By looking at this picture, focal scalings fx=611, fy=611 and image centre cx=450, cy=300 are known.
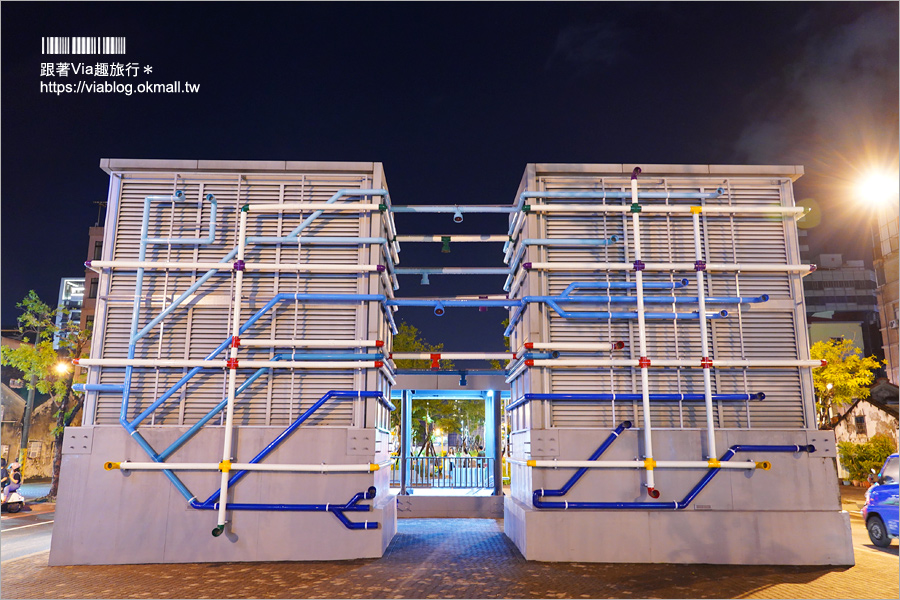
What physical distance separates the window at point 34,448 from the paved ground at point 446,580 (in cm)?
3754

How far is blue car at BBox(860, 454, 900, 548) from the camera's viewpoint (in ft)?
39.5

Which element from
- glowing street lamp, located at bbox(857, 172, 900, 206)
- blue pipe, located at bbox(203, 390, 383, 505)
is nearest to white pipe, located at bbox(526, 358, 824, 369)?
blue pipe, located at bbox(203, 390, 383, 505)

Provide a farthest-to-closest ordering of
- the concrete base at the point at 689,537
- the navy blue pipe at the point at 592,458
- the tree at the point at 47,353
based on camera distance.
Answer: the tree at the point at 47,353 → the navy blue pipe at the point at 592,458 → the concrete base at the point at 689,537

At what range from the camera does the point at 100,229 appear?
43094mm

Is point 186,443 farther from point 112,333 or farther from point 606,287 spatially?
point 606,287

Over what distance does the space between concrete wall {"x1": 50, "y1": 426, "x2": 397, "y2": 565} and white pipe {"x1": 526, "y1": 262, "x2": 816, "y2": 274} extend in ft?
14.7

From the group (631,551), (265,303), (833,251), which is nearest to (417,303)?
(265,303)

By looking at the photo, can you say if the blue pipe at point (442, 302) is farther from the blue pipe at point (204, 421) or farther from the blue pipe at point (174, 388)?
the blue pipe at point (174, 388)

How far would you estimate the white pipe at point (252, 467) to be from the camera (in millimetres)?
9977

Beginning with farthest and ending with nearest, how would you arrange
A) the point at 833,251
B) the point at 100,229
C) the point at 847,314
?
the point at 833,251 → the point at 847,314 → the point at 100,229

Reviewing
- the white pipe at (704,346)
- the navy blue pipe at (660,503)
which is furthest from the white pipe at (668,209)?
the navy blue pipe at (660,503)

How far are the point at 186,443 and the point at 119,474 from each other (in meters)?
1.16

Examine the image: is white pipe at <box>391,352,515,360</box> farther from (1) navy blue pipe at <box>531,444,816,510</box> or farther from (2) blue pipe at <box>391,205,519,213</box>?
(2) blue pipe at <box>391,205,519,213</box>

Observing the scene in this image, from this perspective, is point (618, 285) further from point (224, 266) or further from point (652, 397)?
point (224, 266)
